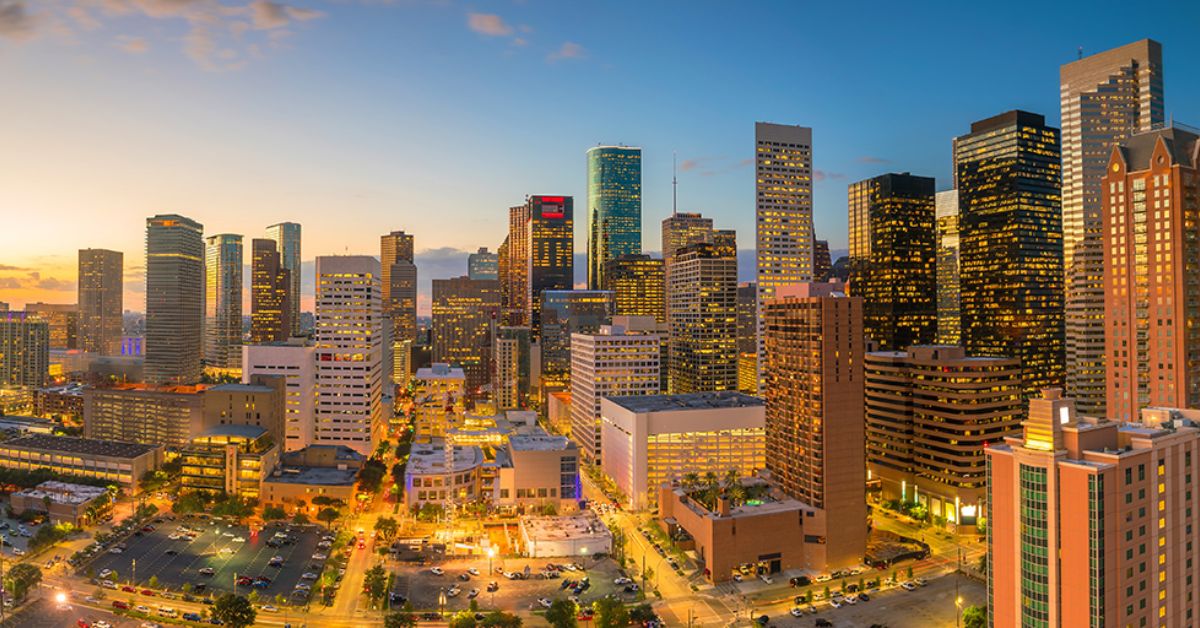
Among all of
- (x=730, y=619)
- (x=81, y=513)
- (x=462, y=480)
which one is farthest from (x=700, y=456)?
(x=81, y=513)

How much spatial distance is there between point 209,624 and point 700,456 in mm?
87068

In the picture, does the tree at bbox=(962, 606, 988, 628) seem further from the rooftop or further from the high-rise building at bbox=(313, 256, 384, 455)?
the high-rise building at bbox=(313, 256, 384, 455)

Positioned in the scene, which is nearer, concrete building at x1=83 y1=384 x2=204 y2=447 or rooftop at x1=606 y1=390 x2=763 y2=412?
rooftop at x1=606 y1=390 x2=763 y2=412

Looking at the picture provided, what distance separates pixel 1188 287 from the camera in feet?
369

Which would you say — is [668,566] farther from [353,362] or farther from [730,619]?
[353,362]

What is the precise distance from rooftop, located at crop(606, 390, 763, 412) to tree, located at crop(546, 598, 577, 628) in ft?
202

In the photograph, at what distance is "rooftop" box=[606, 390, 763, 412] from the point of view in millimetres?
145750

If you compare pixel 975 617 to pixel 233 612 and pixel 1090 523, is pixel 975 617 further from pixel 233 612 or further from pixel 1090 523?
pixel 233 612

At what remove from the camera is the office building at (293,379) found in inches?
6988

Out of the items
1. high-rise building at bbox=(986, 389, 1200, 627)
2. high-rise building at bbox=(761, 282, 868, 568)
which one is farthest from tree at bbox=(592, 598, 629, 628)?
high-rise building at bbox=(986, 389, 1200, 627)

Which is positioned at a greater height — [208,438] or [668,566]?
[208,438]

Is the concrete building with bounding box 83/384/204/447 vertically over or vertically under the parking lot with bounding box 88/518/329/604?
over

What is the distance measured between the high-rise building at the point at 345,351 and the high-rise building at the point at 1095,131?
171 m

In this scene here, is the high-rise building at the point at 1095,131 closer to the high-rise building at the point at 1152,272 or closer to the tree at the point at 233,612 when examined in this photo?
the high-rise building at the point at 1152,272
